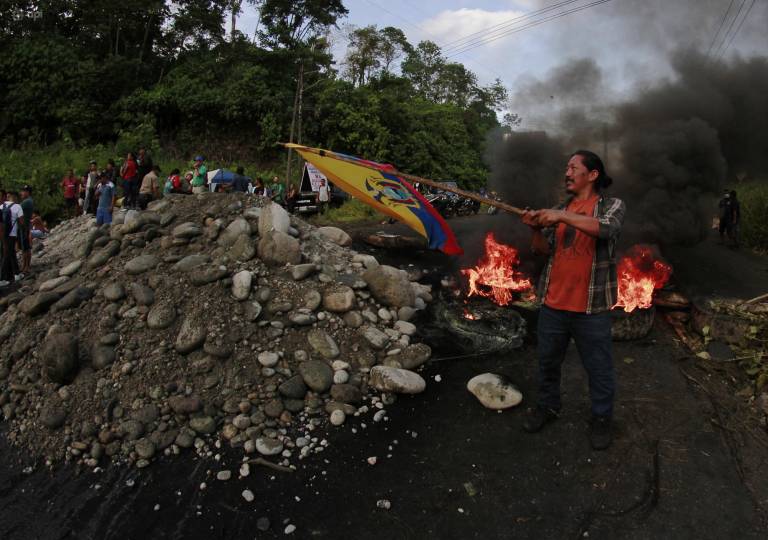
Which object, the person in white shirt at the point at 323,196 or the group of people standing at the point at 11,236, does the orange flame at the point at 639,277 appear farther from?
the person in white shirt at the point at 323,196

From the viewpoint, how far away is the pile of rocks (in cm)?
411

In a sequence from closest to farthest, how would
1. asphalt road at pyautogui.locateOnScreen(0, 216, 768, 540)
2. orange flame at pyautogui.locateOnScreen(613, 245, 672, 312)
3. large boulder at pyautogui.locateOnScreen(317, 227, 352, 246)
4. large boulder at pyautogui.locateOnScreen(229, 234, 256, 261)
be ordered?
asphalt road at pyautogui.locateOnScreen(0, 216, 768, 540), large boulder at pyautogui.locateOnScreen(229, 234, 256, 261), orange flame at pyautogui.locateOnScreen(613, 245, 672, 312), large boulder at pyautogui.locateOnScreen(317, 227, 352, 246)

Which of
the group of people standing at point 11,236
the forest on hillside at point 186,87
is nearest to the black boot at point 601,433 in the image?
the group of people standing at point 11,236

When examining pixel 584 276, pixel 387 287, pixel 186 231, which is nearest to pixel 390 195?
pixel 387 287

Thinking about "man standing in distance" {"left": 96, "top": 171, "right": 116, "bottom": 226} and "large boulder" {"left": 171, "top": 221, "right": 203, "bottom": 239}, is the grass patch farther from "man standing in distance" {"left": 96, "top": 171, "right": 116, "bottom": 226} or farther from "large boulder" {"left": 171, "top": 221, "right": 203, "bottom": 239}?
"man standing in distance" {"left": 96, "top": 171, "right": 116, "bottom": 226}

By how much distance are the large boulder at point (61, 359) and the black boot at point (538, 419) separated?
4292 mm

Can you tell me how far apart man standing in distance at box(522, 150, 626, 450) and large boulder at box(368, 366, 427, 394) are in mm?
1419

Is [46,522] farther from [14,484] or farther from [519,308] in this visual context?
[519,308]

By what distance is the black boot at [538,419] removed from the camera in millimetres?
3865

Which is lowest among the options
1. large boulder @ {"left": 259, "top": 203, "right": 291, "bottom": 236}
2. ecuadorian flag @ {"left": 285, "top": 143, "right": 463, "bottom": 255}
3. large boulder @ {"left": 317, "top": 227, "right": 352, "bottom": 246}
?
large boulder @ {"left": 317, "top": 227, "right": 352, "bottom": 246}

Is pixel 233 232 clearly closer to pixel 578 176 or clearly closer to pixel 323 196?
pixel 578 176

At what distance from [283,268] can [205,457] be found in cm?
250

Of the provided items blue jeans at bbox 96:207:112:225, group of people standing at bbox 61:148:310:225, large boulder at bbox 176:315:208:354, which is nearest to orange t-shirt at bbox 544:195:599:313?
large boulder at bbox 176:315:208:354

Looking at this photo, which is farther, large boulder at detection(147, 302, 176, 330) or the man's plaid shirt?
large boulder at detection(147, 302, 176, 330)
